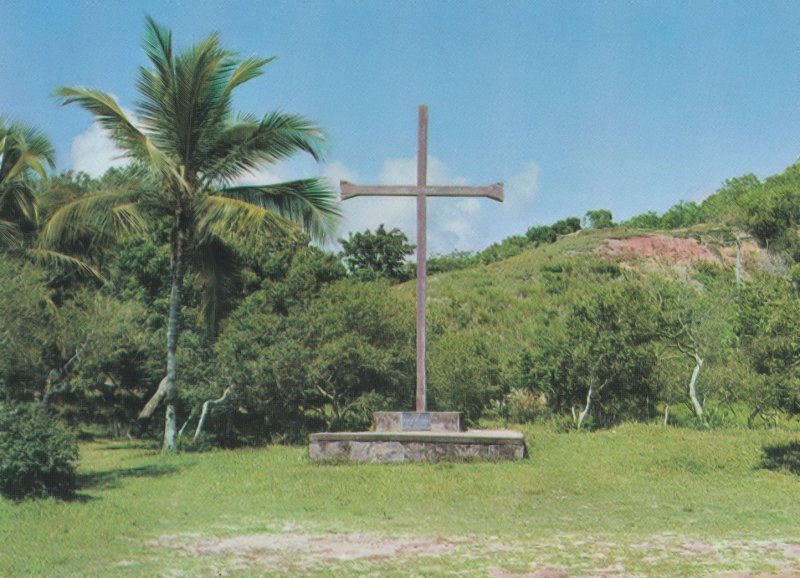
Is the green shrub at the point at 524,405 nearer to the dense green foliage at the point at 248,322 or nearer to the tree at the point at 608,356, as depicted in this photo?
the dense green foliage at the point at 248,322

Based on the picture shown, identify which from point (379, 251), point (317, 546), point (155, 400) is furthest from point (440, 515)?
point (379, 251)

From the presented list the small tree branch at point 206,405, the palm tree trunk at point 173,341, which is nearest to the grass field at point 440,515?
the palm tree trunk at point 173,341

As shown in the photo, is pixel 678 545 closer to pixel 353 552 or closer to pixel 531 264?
pixel 353 552

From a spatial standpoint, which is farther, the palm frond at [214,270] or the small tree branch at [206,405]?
the palm frond at [214,270]

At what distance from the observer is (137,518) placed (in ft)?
29.8

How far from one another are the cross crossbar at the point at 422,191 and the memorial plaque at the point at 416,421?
3702 mm

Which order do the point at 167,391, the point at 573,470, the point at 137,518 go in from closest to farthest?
the point at 137,518 < the point at 573,470 < the point at 167,391

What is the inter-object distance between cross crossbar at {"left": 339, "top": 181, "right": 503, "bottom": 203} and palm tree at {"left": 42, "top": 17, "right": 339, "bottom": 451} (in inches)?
41.5

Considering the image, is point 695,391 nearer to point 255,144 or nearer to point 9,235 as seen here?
point 255,144

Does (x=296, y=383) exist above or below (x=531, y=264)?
below

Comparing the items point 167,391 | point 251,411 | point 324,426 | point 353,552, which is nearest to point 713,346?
point 324,426

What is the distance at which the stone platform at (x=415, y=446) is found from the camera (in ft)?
42.6

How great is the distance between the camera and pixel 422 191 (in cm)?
1473

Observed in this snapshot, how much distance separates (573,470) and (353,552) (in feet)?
17.9
